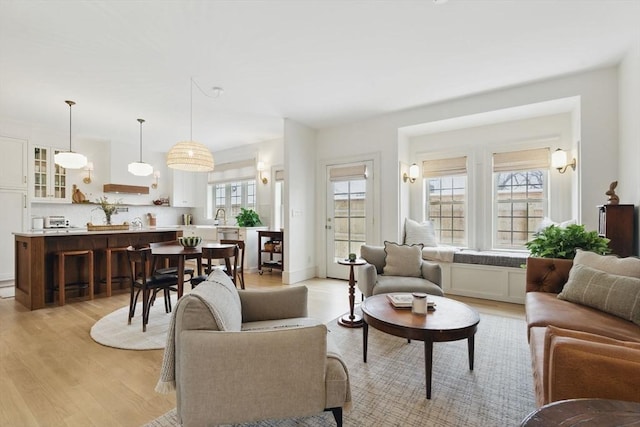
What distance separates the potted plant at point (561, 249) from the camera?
2.77 metres

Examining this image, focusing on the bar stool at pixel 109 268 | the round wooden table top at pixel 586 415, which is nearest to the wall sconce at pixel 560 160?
the round wooden table top at pixel 586 415

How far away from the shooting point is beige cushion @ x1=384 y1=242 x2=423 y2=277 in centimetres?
345

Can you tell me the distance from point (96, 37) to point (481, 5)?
3.38 meters

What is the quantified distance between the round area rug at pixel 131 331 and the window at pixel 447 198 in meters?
4.30

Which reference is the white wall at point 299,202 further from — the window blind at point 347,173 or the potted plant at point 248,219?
the potted plant at point 248,219

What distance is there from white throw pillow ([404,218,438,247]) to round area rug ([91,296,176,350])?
142 inches

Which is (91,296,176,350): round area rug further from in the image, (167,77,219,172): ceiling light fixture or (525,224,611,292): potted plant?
(525,224,611,292): potted plant

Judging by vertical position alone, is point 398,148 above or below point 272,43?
below

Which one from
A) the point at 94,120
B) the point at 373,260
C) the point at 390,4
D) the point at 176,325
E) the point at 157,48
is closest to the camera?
the point at 176,325

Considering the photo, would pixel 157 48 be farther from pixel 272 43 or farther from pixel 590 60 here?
pixel 590 60

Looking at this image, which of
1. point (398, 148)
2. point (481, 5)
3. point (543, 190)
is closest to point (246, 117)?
point (398, 148)

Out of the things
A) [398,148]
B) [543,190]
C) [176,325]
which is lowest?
[176,325]

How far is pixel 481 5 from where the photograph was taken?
7.79 feet

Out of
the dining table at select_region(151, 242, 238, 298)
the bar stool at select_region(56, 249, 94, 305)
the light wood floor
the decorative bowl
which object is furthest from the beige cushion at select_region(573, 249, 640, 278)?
the bar stool at select_region(56, 249, 94, 305)
